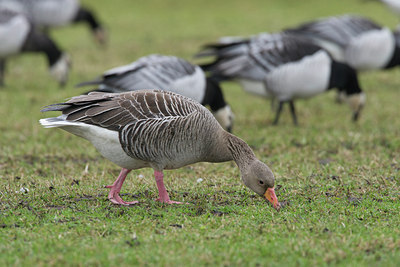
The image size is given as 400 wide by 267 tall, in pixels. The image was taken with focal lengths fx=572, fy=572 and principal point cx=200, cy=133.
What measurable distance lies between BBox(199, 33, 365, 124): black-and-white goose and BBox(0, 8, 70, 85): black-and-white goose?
4.70 meters

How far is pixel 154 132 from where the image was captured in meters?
5.28

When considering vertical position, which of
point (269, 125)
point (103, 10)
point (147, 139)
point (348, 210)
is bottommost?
point (103, 10)

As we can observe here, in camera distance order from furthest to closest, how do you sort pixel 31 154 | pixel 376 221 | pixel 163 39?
pixel 163 39 → pixel 31 154 → pixel 376 221

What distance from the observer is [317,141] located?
857 centimetres

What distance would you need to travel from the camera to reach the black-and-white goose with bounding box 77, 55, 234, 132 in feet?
26.3

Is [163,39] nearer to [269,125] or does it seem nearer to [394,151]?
[269,125]

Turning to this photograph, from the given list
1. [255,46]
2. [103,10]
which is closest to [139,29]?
[103,10]

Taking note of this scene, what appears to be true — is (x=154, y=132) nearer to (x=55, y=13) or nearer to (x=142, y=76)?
(x=142, y=76)

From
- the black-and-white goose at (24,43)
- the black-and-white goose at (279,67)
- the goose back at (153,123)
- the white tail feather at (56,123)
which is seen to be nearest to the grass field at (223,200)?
the goose back at (153,123)

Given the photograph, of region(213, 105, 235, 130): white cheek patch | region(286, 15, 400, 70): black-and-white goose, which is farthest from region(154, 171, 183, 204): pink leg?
region(286, 15, 400, 70): black-and-white goose

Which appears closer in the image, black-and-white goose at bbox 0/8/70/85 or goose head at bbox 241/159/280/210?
goose head at bbox 241/159/280/210

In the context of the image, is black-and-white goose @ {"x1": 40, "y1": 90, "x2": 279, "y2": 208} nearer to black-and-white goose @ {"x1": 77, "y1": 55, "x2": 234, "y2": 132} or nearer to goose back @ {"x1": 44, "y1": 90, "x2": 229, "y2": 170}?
goose back @ {"x1": 44, "y1": 90, "x2": 229, "y2": 170}

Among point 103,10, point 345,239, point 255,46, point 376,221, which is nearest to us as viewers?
point 345,239

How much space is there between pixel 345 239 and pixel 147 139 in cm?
196
